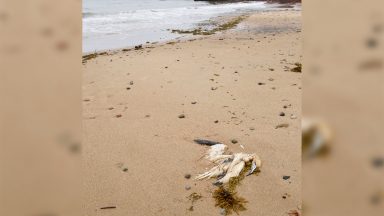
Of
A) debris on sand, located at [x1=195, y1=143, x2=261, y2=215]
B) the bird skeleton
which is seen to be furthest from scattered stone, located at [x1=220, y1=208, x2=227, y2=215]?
the bird skeleton

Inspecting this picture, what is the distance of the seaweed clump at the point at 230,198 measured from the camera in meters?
2.91

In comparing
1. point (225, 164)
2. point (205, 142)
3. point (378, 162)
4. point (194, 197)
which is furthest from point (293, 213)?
point (378, 162)

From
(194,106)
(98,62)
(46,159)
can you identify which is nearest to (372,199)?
(46,159)

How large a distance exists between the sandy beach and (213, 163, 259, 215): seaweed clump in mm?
52

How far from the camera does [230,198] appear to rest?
3.02m

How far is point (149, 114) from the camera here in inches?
204

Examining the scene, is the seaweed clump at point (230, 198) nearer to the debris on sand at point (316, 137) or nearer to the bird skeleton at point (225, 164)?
the bird skeleton at point (225, 164)

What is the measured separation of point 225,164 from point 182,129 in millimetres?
1129

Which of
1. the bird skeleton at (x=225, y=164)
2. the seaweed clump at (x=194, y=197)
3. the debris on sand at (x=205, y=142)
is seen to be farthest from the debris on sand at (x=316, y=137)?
the debris on sand at (x=205, y=142)

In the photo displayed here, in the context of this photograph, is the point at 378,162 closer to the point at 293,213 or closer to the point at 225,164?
the point at 293,213

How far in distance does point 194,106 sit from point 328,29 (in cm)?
485

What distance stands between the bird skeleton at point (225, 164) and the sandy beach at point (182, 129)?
8 cm

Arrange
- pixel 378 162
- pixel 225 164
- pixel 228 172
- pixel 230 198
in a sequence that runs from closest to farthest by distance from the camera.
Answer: pixel 378 162 < pixel 230 198 < pixel 228 172 < pixel 225 164

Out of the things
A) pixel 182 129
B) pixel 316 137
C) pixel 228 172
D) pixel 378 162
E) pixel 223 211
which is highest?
pixel 316 137
